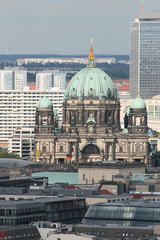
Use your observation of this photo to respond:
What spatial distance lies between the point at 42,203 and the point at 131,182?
37.5 meters

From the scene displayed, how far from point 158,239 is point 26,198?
31179 mm

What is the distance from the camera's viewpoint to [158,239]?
12194 cm

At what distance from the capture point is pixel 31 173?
19838 cm

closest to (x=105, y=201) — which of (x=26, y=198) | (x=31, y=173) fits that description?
(x=26, y=198)

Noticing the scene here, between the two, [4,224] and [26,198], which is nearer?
[4,224]

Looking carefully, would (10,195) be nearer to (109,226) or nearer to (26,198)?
(26,198)

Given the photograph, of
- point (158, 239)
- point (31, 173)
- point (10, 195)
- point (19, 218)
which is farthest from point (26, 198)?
point (31, 173)

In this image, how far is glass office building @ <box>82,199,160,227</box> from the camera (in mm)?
133125

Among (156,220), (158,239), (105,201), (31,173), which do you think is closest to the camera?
(158,239)

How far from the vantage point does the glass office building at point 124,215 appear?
5241 inches

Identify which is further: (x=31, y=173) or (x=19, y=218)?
(x=31, y=173)

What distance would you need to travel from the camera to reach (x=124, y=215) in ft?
440

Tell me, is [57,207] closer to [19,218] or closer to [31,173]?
[19,218]

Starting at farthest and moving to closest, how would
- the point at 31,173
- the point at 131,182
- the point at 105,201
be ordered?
the point at 31,173 < the point at 131,182 < the point at 105,201
